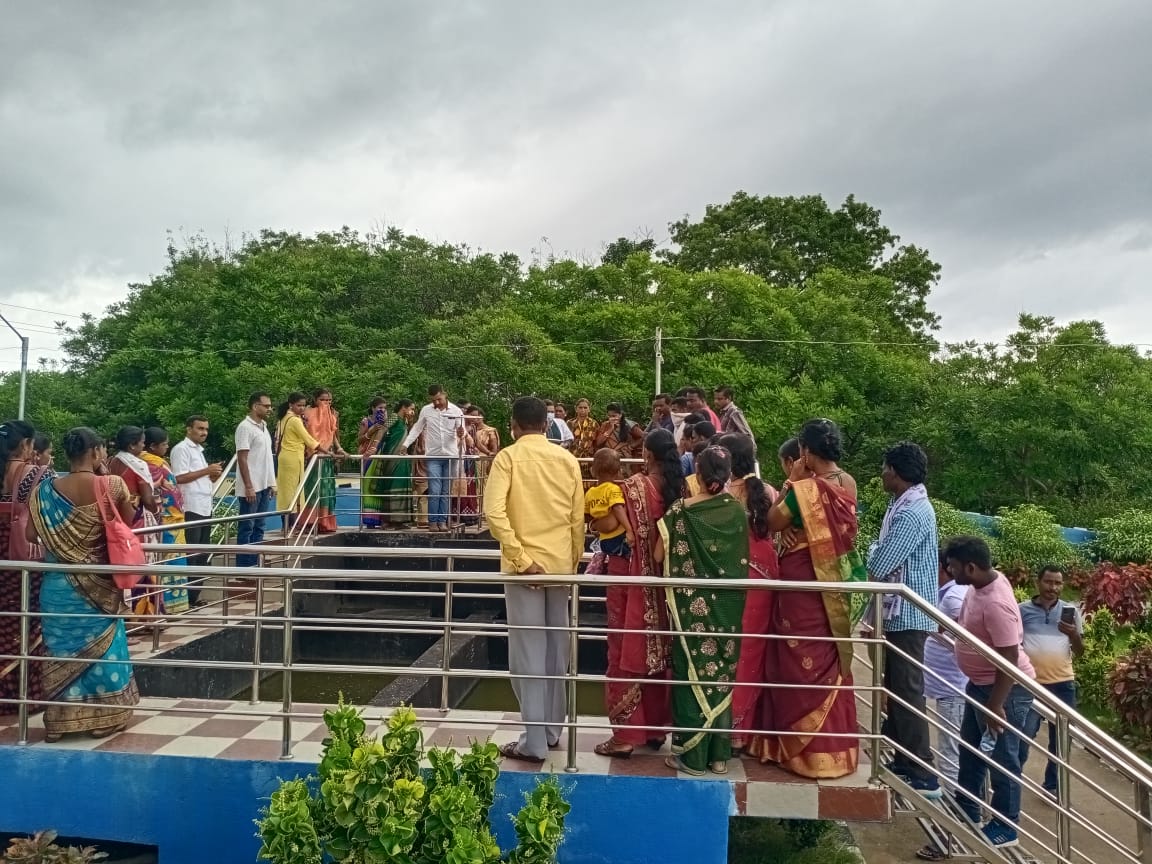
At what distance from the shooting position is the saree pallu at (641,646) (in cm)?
396

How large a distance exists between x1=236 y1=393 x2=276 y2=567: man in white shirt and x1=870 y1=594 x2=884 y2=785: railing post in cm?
624

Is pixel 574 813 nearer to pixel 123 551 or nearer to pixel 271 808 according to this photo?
pixel 271 808

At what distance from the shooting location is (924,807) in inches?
140

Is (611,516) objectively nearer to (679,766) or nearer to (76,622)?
(679,766)

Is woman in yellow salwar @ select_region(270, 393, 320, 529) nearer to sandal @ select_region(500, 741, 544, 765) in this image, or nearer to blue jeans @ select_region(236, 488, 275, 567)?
blue jeans @ select_region(236, 488, 275, 567)

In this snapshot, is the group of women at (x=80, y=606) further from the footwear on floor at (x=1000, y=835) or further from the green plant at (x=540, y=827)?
the footwear on floor at (x=1000, y=835)

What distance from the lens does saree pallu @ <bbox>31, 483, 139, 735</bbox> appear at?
422 cm

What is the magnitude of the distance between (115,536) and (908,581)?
402 centimetres

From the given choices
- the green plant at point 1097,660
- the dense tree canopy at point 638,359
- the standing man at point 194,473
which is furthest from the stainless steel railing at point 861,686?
the dense tree canopy at point 638,359

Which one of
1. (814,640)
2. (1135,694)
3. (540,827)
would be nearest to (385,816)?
(540,827)

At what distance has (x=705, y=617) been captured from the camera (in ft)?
12.5

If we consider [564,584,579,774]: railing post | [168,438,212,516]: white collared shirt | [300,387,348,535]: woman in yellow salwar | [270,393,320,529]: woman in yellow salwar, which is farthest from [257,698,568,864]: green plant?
[300,387,348,535]: woman in yellow salwar

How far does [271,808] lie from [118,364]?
21.9m

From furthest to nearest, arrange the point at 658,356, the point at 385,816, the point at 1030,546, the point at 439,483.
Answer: the point at 658,356 → the point at 1030,546 → the point at 439,483 → the point at 385,816
